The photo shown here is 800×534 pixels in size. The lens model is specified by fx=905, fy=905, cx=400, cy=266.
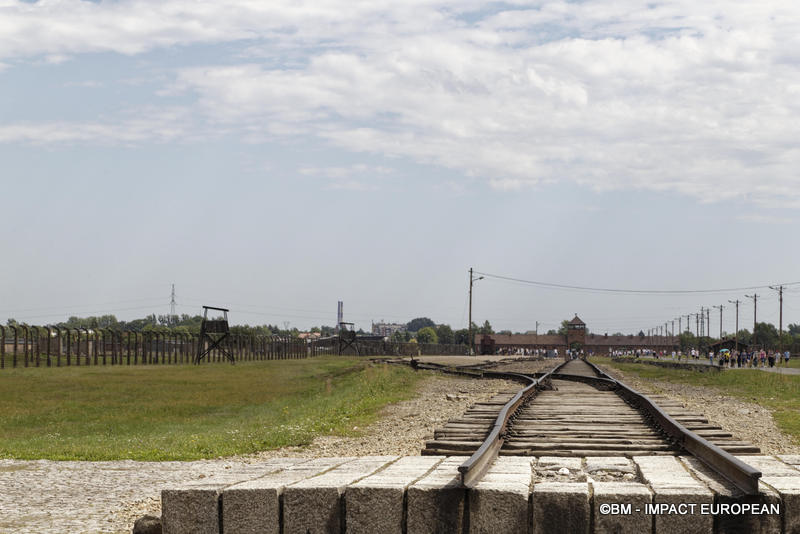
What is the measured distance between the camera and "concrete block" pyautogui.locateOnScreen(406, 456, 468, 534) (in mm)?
5898

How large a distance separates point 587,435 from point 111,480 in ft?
17.9

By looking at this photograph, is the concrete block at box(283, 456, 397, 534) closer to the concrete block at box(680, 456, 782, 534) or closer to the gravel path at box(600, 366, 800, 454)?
the concrete block at box(680, 456, 782, 534)

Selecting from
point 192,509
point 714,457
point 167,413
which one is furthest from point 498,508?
point 167,413

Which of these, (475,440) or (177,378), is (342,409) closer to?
(475,440)

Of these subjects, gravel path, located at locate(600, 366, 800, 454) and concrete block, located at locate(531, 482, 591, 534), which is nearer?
concrete block, located at locate(531, 482, 591, 534)

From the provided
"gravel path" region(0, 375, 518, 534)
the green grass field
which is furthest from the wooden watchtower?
"gravel path" region(0, 375, 518, 534)

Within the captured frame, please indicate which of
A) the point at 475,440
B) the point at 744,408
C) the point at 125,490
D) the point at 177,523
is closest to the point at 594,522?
the point at 177,523

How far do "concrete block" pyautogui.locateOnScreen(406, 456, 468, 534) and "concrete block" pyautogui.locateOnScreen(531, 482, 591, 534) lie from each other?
489 millimetres

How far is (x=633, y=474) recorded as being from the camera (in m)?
6.93

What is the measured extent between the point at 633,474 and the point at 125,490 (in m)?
5.38

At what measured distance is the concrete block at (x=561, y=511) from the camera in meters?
5.72

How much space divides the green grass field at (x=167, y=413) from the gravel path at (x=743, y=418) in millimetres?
6154

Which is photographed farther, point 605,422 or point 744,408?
point 744,408

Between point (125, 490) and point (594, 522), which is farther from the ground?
point (594, 522)
